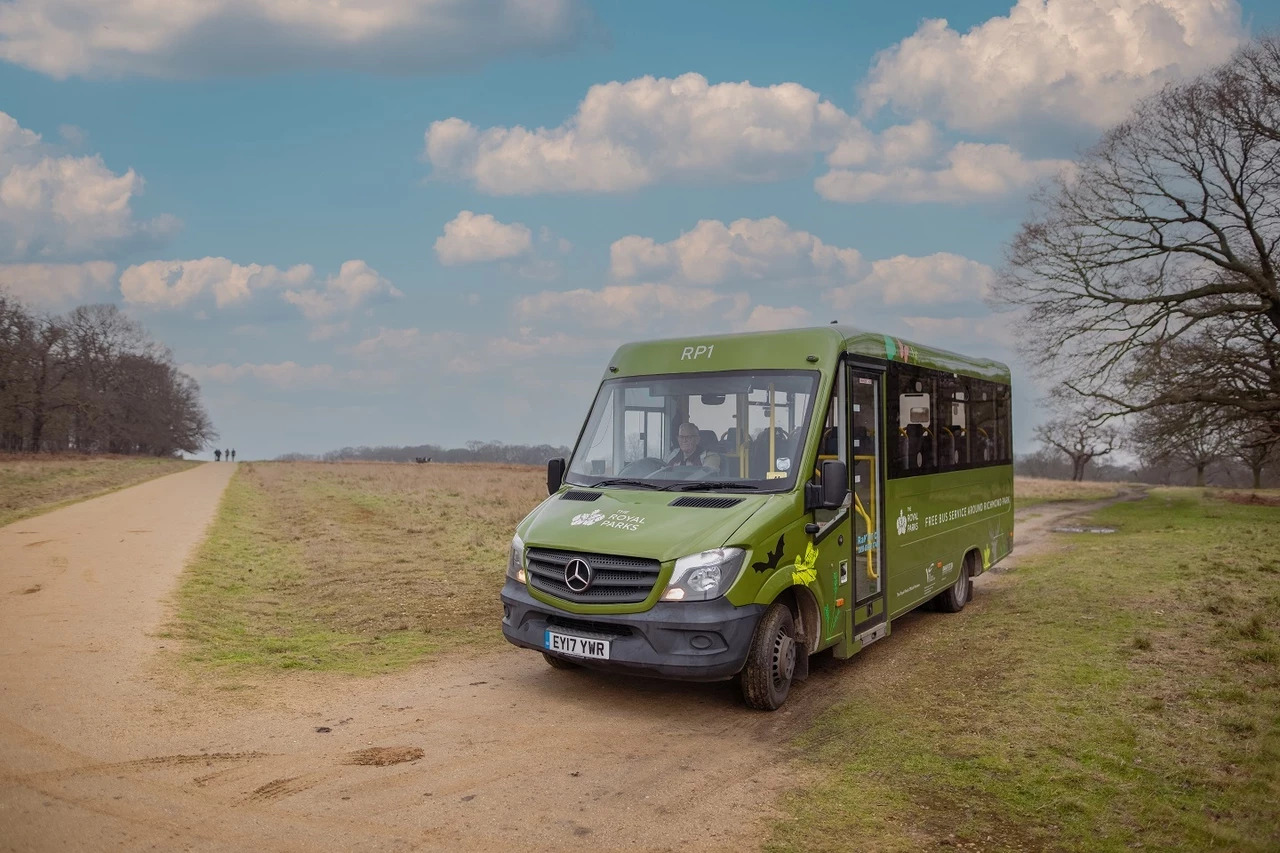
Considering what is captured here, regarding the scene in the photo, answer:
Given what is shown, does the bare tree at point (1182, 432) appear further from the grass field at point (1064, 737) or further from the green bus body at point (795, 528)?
the green bus body at point (795, 528)

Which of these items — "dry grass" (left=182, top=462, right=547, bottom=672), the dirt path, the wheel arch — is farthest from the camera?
"dry grass" (left=182, top=462, right=547, bottom=672)

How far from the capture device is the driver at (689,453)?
768cm

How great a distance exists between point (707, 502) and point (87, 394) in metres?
70.8

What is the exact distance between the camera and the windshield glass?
743 cm

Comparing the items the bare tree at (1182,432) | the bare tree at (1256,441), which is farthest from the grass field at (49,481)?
the bare tree at (1256,441)

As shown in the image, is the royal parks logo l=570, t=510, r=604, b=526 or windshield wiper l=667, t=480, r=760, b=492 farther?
windshield wiper l=667, t=480, r=760, b=492

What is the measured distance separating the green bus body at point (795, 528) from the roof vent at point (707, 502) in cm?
4

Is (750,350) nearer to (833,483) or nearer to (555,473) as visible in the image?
(833,483)

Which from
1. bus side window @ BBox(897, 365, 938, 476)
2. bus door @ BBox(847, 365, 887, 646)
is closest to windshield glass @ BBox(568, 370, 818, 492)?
bus door @ BBox(847, 365, 887, 646)

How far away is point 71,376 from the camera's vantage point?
68500 mm

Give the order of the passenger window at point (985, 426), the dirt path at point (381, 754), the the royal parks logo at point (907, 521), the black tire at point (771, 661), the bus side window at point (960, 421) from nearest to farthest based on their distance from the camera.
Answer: the dirt path at point (381, 754)
the black tire at point (771, 661)
the the royal parks logo at point (907, 521)
the bus side window at point (960, 421)
the passenger window at point (985, 426)

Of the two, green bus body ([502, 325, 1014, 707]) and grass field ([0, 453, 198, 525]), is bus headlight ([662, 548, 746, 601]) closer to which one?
green bus body ([502, 325, 1014, 707])

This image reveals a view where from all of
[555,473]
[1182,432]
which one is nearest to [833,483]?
[555,473]

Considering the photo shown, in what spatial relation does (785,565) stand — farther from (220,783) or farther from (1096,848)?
(220,783)
